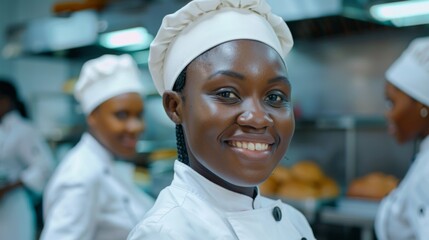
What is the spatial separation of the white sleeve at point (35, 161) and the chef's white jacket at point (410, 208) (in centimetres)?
175

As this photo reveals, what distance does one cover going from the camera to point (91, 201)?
133cm

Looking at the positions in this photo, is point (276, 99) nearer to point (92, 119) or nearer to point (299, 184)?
point (92, 119)

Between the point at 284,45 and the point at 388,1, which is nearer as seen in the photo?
the point at 284,45

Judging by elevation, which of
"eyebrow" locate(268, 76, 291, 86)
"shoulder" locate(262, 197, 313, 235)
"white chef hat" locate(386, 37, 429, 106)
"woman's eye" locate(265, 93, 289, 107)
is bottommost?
"white chef hat" locate(386, 37, 429, 106)

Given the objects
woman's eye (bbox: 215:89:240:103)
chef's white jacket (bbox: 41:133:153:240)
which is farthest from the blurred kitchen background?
woman's eye (bbox: 215:89:240:103)

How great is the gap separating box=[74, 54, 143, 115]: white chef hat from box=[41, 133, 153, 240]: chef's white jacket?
144 millimetres

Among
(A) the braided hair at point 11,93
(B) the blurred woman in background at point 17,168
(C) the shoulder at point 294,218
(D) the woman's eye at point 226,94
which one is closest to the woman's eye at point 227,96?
(D) the woman's eye at point 226,94

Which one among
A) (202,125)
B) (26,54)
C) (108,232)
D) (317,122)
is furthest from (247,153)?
(26,54)

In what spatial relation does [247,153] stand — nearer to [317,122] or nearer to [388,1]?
[388,1]

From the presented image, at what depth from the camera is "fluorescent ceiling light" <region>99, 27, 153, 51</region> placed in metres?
2.52

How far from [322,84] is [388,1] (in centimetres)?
82

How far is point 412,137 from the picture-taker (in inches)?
58.8

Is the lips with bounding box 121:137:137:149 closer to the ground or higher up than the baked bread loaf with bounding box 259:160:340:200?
higher up

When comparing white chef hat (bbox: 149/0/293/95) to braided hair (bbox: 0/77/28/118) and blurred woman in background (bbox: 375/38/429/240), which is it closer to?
blurred woman in background (bbox: 375/38/429/240)
